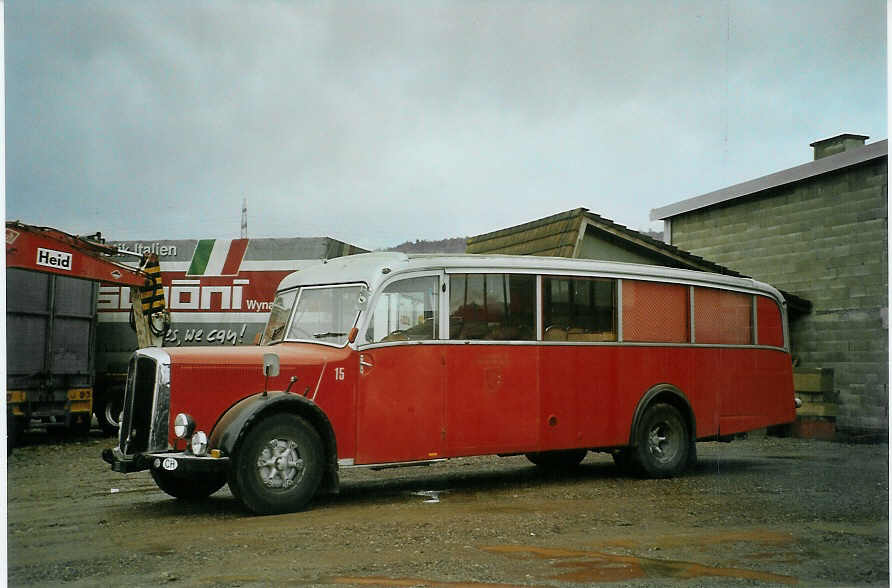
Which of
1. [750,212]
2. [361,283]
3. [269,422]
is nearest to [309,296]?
[361,283]

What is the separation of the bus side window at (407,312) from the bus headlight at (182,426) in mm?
1573

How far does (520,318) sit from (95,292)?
15.6ft

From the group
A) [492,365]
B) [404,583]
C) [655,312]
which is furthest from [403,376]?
[655,312]

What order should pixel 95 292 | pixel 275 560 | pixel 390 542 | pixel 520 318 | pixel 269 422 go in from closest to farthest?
pixel 275 560 < pixel 390 542 < pixel 269 422 < pixel 520 318 < pixel 95 292

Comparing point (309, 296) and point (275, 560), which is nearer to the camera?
point (275, 560)

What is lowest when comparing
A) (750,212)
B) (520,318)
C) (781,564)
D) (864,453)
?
(781,564)

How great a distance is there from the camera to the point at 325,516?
23.2 ft

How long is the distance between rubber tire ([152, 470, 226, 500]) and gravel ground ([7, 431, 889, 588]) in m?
0.12

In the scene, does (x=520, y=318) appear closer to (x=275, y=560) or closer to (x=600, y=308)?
(x=600, y=308)

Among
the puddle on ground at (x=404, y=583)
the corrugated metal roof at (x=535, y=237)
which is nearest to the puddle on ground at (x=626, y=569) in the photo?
the puddle on ground at (x=404, y=583)

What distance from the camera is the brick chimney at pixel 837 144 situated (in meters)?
7.86

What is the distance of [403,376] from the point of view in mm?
7785

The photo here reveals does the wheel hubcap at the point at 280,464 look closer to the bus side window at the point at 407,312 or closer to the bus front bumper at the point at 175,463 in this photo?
the bus front bumper at the point at 175,463

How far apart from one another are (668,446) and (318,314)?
386 centimetres
